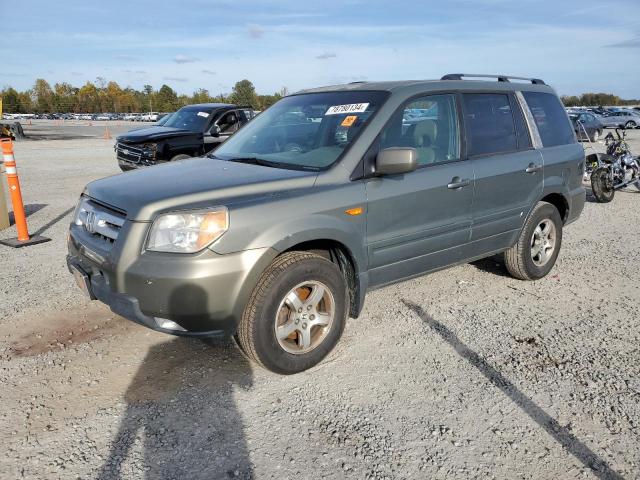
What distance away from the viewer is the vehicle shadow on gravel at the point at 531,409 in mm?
2611

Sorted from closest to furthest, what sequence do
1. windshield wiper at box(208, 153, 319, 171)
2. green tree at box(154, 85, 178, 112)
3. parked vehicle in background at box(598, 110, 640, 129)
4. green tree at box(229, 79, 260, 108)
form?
windshield wiper at box(208, 153, 319, 171) → parked vehicle in background at box(598, 110, 640, 129) → green tree at box(229, 79, 260, 108) → green tree at box(154, 85, 178, 112)

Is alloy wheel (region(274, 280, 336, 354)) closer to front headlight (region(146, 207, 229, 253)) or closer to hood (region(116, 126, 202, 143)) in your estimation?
front headlight (region(146, 207, 229, 253))

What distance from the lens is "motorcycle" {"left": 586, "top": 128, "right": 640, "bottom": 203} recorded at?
9883 millimetres

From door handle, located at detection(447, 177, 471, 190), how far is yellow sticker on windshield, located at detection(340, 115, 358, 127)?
2.98 ft

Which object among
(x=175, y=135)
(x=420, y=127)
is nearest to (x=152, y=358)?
(x=420, y=127)

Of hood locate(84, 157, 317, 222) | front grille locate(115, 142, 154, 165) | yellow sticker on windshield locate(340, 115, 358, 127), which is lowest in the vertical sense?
front grille locate(115, 142, 154, 165)

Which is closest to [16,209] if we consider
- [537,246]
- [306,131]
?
[306,131]

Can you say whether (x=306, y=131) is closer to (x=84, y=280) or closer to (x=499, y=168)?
(x=499, y=168)

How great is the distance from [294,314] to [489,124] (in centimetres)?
252

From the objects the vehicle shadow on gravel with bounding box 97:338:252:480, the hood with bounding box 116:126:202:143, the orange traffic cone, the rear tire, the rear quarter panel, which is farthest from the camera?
the hood with bounding box 116:126:202:143

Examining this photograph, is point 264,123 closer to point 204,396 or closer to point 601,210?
point 204,396

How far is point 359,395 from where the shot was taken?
10.6 ft

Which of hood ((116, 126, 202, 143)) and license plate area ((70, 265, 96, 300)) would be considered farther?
hood ((116, 126, 202, 143))

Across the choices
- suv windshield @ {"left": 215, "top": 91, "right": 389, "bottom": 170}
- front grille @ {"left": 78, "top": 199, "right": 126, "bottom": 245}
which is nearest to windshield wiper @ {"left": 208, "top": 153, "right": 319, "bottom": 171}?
suv windshield @ {"left": 215, "top": 91, "right": 389, "bottom": 170}
